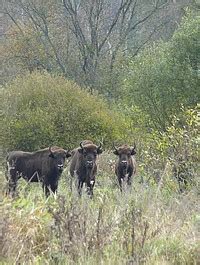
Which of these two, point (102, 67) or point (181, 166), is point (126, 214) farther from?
point (102, 67)

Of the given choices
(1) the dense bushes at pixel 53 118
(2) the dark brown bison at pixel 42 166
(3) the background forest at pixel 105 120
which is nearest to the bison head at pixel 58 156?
(2) the dark brown bison at pixel 42 166

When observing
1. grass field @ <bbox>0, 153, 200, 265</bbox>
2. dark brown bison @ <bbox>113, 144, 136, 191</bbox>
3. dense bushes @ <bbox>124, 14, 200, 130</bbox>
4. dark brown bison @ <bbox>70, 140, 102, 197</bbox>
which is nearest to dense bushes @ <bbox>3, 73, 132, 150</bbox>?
dense bushes @ <bbox>124, 14, 200, 130</bbox>

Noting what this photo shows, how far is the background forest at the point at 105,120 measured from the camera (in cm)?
1020

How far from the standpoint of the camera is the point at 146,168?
1867cm

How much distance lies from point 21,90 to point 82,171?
12663 mm

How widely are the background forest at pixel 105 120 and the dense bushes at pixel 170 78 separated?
5cm

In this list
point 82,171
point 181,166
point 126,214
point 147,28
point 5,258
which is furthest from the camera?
point 147,28

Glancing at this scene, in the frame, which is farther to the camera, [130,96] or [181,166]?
[130,96]

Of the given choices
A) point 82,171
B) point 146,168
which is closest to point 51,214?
point 146,168

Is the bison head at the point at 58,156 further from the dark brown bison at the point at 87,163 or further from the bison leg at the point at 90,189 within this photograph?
the bison leg at the point at 90,189

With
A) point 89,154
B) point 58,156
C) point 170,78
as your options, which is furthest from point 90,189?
point 170,78

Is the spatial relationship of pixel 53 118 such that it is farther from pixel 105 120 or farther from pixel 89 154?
pixel 89 154

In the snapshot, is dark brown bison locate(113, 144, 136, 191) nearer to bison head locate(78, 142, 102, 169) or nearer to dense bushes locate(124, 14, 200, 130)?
bison head locate(78, 142, 102, 169)

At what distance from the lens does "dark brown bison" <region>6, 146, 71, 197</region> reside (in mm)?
19891
